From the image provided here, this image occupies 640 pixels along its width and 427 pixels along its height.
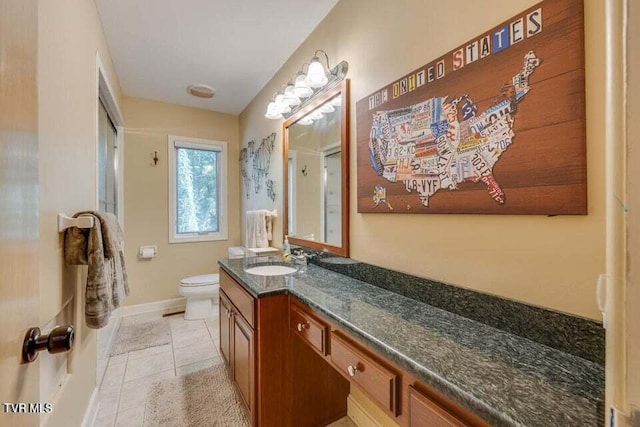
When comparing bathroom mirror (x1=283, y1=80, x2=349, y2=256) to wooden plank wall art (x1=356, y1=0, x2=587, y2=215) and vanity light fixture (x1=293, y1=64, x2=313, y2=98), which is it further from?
wooden plank wall art (x1=356, y1=0, x2=587, y2=215)

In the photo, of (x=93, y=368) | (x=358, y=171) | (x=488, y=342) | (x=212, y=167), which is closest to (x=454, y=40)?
(x=358, y=171)

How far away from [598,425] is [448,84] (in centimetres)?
104

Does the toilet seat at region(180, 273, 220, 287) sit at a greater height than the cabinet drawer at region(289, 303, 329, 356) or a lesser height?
lesser

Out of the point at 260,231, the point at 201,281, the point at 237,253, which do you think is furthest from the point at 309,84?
the point at 201,281

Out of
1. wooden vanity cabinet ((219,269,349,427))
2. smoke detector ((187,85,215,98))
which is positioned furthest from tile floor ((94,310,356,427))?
smoke detector ((187,85,215,98))

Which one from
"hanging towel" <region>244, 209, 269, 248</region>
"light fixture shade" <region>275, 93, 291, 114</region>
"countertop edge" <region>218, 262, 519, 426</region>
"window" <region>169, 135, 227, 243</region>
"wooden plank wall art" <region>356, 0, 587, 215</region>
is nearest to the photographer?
"countertop edge" <region>218, 262, 519, 426</region>

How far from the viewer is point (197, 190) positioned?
3.50 metres

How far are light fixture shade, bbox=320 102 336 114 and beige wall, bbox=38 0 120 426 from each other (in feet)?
4.30

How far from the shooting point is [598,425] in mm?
491

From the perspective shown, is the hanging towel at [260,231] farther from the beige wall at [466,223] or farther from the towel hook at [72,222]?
the towel hook at [72,222]

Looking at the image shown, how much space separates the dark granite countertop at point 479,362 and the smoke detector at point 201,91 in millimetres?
2629

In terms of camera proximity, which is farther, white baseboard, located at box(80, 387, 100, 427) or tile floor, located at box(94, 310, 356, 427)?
tile floor, located at box(94, 310, 356, 427)

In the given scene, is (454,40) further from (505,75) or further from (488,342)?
(488,342)

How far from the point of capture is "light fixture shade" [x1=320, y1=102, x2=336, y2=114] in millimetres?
1781
